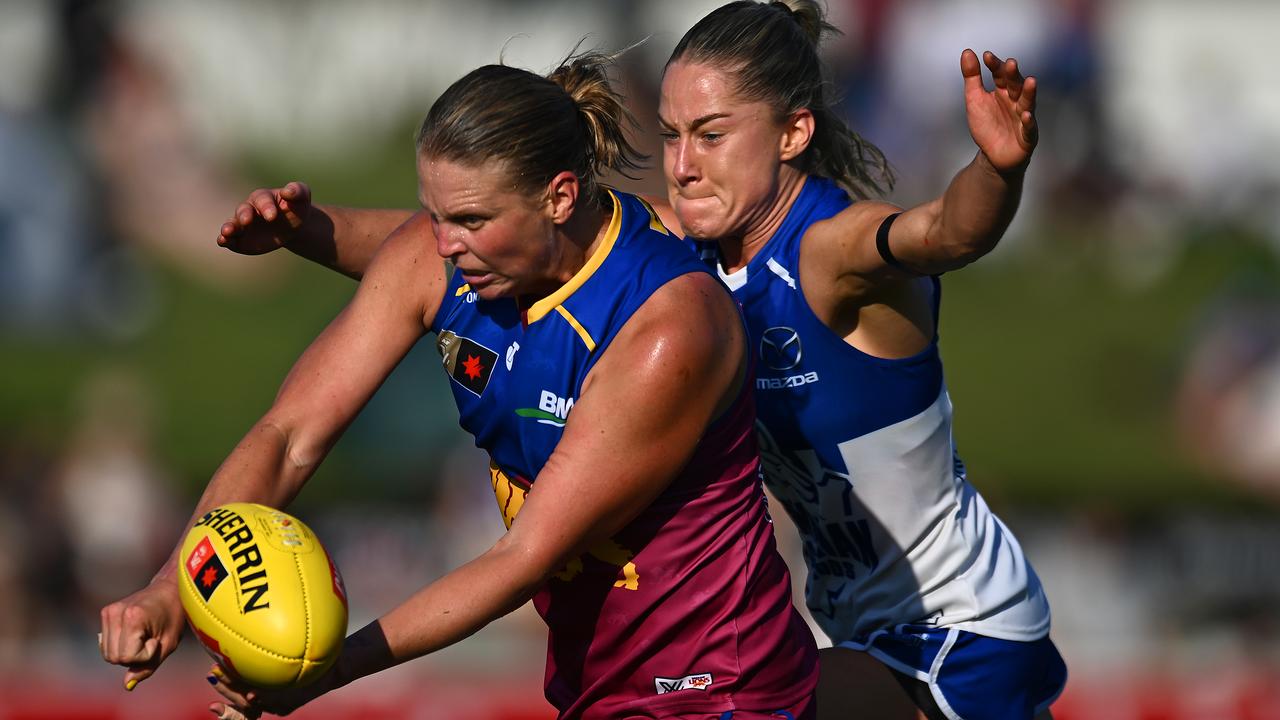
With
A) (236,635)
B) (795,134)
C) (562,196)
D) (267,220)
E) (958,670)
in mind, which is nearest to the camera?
(236,635)

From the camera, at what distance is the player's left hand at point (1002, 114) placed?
10.1 ft

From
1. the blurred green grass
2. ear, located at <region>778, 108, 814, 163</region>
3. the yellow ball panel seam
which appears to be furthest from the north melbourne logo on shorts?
the blurred green grass

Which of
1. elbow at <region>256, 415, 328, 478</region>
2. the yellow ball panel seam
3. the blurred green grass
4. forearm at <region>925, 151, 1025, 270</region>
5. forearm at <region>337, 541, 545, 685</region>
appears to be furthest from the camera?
the blurred green grass

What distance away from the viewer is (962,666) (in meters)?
3.85

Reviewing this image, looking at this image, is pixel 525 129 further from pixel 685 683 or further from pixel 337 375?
pixel 685 683

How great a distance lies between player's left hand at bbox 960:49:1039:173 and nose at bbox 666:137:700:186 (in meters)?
0.72

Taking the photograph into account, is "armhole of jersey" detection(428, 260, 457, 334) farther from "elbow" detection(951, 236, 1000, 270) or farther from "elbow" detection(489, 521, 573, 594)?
"elbow" detection(951, 236, 1000, 270)

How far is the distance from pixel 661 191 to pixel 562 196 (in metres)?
6.37

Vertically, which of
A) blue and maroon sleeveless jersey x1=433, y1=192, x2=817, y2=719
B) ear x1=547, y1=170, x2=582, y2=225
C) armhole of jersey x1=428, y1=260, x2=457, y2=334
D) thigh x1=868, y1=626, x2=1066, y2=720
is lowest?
thigh x1=868, y1=626, x2=1066, y2=720

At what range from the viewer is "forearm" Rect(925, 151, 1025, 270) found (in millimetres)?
3158

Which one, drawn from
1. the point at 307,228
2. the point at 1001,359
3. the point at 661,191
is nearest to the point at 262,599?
the point at 307,228

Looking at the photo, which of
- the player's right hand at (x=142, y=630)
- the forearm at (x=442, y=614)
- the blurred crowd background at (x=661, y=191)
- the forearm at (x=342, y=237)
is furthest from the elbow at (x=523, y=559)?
the blurred crowd background at (x=661, y=191)

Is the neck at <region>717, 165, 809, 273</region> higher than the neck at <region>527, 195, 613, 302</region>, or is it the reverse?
the neck at <region>527, 195, 613, 302</region>

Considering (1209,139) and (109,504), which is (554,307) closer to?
(109,504)
